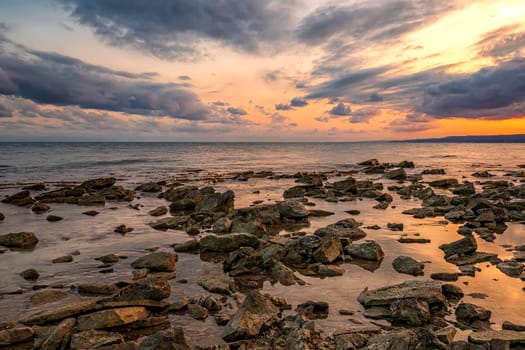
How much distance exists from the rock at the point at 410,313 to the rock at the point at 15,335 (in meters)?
8.34

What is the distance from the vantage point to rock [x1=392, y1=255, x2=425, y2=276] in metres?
12.3

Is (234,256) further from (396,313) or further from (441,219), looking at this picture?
(441,219)

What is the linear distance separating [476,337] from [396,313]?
69.4 inches

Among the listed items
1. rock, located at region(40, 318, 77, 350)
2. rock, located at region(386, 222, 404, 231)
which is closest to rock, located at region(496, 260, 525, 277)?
rock, located at region(386, 222, 404, 231)

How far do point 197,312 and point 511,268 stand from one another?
1040 cm

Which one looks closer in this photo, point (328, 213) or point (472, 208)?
point (472, 208)

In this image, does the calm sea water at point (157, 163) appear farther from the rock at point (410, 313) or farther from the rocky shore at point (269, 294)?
the rock at point (410, 313)

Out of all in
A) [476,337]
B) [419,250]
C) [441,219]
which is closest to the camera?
[476,337]

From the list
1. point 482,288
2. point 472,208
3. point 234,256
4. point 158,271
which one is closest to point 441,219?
point 472,208

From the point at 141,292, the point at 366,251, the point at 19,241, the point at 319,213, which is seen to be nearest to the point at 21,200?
the point at 19,241

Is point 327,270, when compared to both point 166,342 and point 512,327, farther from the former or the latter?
point 166,342

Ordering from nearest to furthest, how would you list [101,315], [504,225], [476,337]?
[476,337] → [101,315] → [504,225]

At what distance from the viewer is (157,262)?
13234mm

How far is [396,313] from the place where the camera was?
29.2 feet
